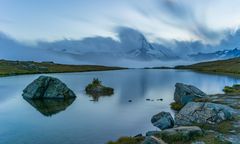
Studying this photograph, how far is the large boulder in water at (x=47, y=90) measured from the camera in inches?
2955

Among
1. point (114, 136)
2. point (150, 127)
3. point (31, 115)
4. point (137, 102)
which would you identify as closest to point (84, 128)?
point (114, 136)

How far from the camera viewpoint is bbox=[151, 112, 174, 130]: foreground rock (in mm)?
39678

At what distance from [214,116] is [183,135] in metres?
10.4

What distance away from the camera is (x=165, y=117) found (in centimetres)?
4203

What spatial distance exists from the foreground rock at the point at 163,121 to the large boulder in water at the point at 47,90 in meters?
37.1

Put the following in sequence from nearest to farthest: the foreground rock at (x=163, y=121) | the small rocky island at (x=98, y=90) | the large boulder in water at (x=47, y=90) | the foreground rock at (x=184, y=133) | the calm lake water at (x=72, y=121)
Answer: the foreground rock at (x=184, y=133), the calm lake water at (x=72, y=121), the foreground rock at (x=163, y=121), the large boulder in water at (x=47, y=90), the small rocky island at (x=98, y=90)

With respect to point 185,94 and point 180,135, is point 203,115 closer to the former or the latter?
point 180,135

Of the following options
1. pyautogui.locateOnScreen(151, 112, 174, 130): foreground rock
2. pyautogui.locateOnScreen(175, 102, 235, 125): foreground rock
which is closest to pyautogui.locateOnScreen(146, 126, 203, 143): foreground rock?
pyautogui.locateOnScreen(175, 102, 235, 125): foreground rock

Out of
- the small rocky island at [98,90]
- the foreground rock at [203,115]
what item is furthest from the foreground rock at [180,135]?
the small rocky island at [98,90]

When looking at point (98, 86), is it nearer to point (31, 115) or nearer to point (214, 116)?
point (31, 115)

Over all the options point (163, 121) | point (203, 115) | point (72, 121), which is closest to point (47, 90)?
point (72, 121)

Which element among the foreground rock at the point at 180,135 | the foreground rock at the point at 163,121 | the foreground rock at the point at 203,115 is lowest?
the foreground rock at the point at 163,121

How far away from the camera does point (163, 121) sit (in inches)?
1613

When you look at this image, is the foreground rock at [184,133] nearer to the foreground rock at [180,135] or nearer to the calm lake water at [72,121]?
the foreground rock at [180,135]
